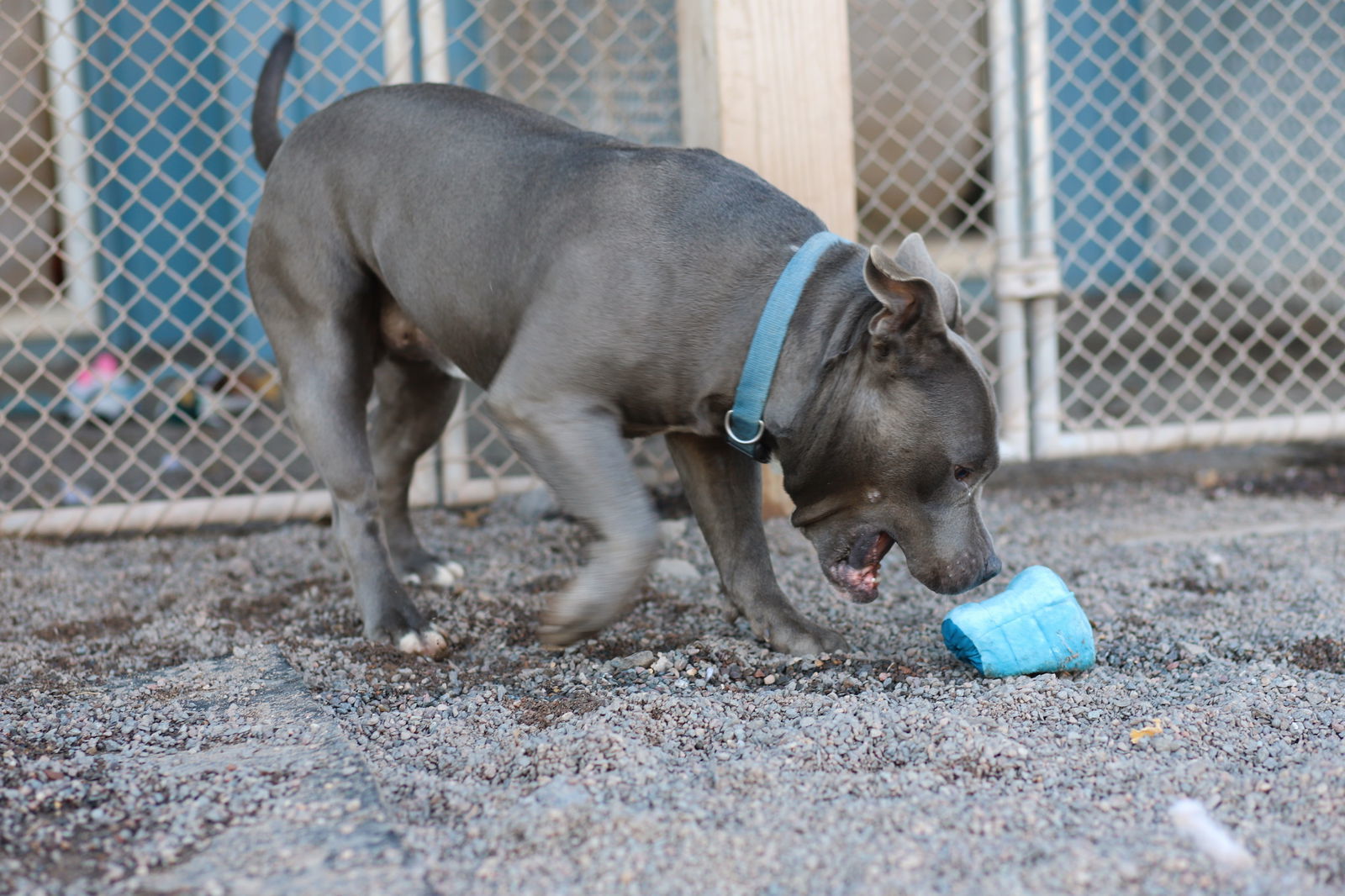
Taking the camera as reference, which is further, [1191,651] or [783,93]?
[783,93]

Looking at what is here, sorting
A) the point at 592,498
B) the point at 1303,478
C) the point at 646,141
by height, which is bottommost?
the point at 1303,478

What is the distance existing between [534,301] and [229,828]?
1239 millimetres

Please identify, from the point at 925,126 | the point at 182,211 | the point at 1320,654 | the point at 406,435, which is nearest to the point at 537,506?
the point at 406,435

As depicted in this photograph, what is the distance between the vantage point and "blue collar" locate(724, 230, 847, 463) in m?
2.48

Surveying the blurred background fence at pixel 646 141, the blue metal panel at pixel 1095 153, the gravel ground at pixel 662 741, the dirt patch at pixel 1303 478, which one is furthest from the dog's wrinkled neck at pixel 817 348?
the blue metal panel at pixel 1095 153

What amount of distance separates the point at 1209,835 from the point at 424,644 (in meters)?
1.73

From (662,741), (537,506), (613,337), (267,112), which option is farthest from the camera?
(537,506)

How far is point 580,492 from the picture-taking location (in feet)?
8.59

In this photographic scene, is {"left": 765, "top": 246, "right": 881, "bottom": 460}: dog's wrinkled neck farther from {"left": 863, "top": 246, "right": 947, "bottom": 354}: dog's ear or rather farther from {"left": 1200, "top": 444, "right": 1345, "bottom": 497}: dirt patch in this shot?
{"left": 1200, "top": 444, "right": 1345, "bottom": 497}: dirt patch

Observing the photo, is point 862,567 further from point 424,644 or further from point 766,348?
point 424,644

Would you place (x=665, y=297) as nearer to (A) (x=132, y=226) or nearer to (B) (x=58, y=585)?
(B) (x=58, y=585)

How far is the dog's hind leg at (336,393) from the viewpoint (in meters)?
3.12

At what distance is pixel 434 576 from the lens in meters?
3.62

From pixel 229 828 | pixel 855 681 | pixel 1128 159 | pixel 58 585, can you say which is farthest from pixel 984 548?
pixel 1128 159
